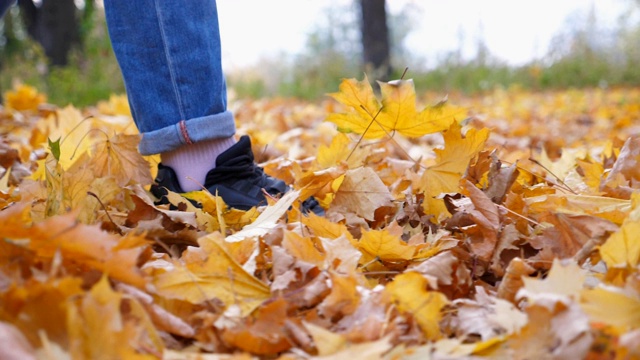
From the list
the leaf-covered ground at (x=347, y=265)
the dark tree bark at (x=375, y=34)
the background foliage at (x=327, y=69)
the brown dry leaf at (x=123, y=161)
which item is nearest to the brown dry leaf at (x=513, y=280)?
the leaf-covered ground at (x=347, y=265)

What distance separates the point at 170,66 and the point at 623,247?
93 centimetres

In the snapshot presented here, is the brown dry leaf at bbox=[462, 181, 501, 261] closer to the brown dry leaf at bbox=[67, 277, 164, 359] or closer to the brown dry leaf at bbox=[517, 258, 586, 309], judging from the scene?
the brown dry leaf at bbox=[517, 258, 586, 309]

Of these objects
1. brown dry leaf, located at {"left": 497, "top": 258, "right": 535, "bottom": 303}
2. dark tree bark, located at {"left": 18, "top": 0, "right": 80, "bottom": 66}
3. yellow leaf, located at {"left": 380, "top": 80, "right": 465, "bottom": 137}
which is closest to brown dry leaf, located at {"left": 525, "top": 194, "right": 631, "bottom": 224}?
brown dry leaf, located at {"left": 497, "top": 258, "right": 535, "bottom": 303}

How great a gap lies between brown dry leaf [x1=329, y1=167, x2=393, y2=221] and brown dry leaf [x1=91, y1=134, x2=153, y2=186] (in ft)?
1.48

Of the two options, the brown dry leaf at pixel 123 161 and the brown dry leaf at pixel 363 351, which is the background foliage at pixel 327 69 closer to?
the brown dry leaf at pixel 123 161

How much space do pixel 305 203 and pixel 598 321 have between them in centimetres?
76

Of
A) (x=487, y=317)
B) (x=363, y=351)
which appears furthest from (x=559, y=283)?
(x=363, y=351)

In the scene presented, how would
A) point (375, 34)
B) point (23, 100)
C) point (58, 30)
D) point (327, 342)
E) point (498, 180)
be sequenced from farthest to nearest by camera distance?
point (58, 30)
point (375, 34)
point (23, 100)
point (498, 180)
point (327, 342)

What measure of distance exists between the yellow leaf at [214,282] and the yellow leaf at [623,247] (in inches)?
18.8

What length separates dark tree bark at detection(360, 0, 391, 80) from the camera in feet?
29.8

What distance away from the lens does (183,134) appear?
132cm

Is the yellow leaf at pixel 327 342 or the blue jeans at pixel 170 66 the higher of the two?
the blue jeans at pixel 170 66

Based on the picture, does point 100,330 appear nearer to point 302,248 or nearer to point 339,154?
point 302,248

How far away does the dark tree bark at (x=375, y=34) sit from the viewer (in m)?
9.08
